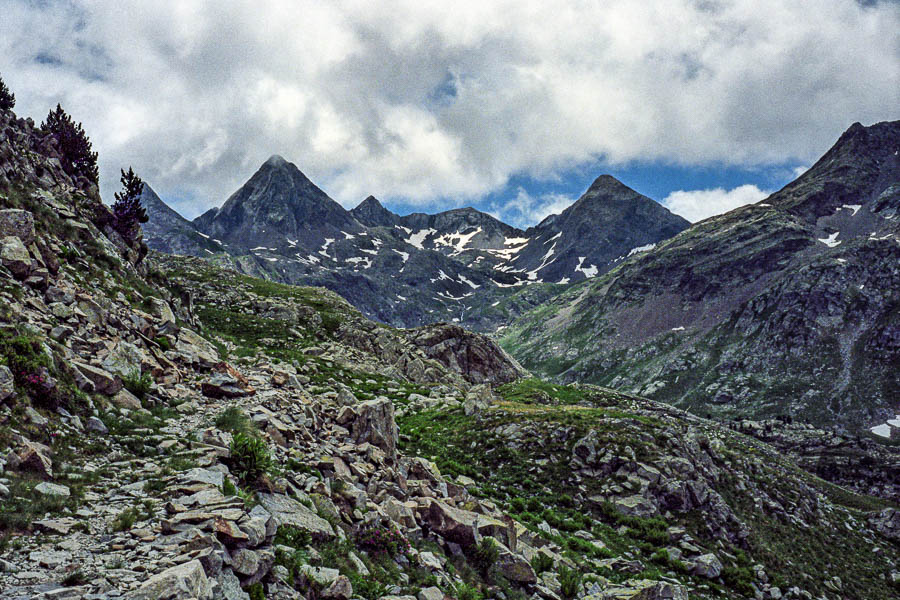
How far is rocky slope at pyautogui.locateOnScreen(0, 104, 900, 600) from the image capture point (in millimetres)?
8445

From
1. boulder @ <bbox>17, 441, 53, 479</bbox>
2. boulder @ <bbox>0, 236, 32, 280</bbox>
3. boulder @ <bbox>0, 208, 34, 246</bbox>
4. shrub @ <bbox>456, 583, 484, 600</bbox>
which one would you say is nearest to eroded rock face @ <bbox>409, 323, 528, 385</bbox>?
boulder @ <bbox>0, 208, 34, 246</bbox>

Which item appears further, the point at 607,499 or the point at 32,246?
the point at 607,499

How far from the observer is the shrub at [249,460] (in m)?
11.6

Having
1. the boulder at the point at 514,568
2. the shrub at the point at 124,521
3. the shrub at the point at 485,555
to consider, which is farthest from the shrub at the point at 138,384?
the boulder at the point at 514,568

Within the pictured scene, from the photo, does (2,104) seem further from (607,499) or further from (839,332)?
(839,332)

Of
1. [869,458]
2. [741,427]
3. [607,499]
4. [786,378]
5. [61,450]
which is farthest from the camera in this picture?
[786,378]

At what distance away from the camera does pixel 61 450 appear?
11094 mm

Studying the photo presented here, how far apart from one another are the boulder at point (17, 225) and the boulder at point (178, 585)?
21.3 m

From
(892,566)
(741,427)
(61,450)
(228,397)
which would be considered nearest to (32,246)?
(228,397)

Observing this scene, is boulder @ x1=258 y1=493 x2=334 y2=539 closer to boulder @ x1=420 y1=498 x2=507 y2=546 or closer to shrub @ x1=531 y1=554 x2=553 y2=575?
boulder @ x1=420 y1=498 x2=507 y2=546

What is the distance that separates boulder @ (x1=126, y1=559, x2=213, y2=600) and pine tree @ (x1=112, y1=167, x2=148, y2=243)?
128 feet

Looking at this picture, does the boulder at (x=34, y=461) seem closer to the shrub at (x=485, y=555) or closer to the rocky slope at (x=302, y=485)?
the rocky slope at (x=302, y=485)

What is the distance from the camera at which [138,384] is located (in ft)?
54.3

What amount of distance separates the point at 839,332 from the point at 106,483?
27063 cm
